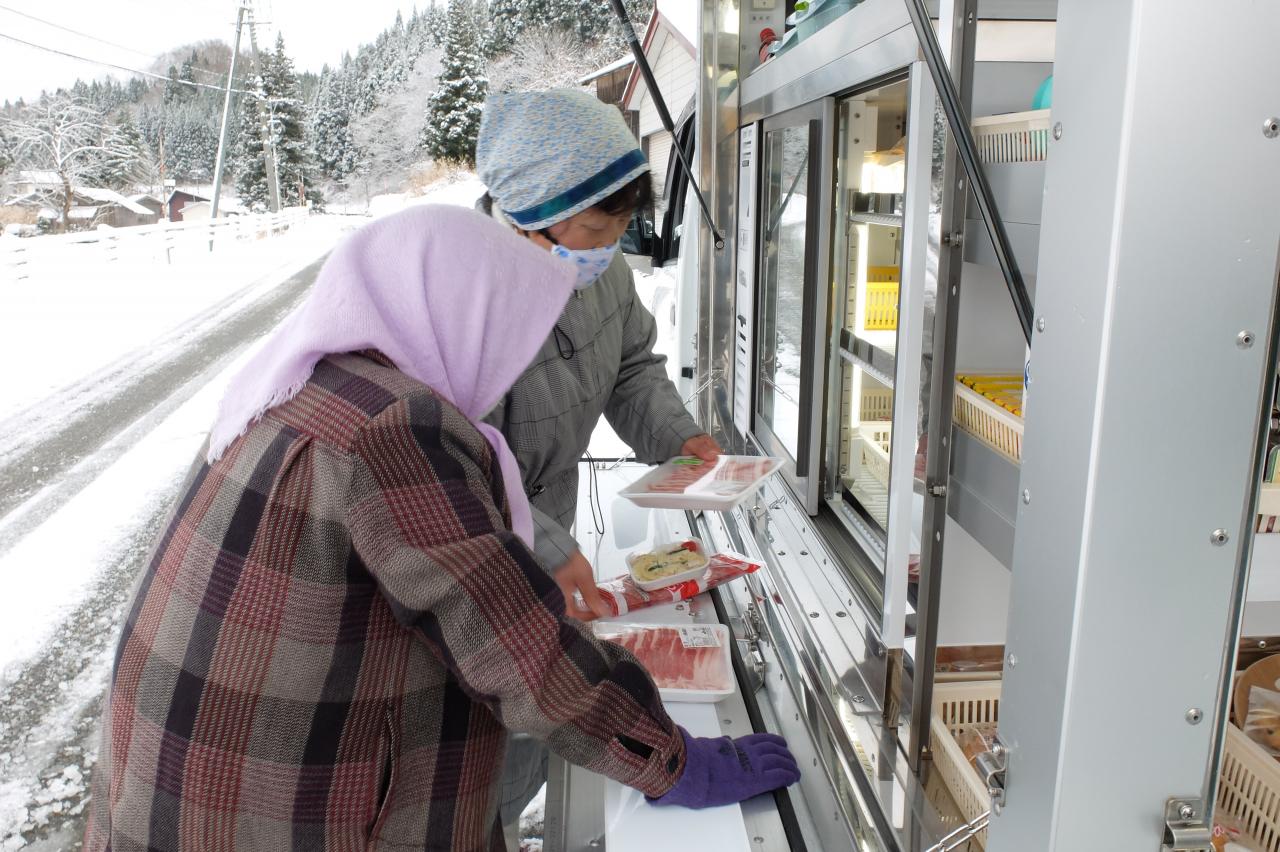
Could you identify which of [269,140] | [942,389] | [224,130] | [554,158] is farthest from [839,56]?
[269,140]

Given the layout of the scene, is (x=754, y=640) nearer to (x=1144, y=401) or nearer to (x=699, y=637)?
(x=699, y=637)

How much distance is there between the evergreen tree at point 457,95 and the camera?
2077 centimetres

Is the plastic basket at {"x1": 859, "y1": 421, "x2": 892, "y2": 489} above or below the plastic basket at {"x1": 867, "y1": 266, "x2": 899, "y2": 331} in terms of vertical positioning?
below

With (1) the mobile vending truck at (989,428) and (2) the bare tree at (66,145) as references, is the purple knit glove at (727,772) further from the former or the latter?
(2) the bare tree at (66,145)

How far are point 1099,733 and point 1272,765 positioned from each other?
791 millimetres

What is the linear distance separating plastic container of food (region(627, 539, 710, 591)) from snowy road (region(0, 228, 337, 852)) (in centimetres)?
230

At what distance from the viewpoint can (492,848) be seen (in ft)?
4.27

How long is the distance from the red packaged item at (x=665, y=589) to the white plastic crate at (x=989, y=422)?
0.86m

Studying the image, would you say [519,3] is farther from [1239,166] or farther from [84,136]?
[1239,166]

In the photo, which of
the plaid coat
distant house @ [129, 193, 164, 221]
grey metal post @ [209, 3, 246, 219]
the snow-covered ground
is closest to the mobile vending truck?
the plaid coat

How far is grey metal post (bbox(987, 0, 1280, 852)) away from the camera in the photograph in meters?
0.61

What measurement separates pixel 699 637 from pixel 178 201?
22.3 meters

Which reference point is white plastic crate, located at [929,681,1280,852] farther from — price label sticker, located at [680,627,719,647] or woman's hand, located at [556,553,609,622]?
woman's hand, located at [556,553,609,622]

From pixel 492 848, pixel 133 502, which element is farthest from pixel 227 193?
pixel 492 848
